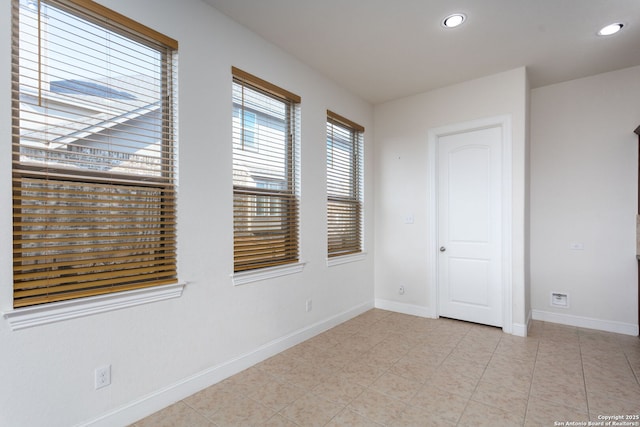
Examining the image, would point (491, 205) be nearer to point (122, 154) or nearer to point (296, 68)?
point (296, 68)

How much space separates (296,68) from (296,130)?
59 cm

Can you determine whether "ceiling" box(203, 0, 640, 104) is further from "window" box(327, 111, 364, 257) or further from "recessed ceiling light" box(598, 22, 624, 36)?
"window" box(327, 111, 364, 257)

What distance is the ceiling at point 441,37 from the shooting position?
2330 millimetres

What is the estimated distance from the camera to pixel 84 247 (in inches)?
67.7

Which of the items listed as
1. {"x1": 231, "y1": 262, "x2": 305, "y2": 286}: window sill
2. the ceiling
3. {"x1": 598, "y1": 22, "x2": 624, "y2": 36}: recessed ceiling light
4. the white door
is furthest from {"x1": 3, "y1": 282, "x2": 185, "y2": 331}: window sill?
{"x1": 598, "y1": 22, "x2": 624, "y2": 36}: recessed ceiling light

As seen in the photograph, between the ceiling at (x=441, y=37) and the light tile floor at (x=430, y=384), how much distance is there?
269 centimetres

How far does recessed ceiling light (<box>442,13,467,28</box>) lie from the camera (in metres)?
2.42

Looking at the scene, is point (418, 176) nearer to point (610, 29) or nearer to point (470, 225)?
point (470, 225)

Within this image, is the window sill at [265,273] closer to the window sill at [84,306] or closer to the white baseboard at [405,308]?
the window sill at [84,306]

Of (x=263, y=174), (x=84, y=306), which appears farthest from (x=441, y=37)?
(x=84, y=306)

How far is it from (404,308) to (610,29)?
329cm

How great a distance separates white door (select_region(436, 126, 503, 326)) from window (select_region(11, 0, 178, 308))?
2991mm

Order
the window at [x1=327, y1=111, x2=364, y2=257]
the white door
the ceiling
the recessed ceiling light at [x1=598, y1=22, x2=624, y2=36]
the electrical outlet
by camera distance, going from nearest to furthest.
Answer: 1. the electrical outlet
2. the ceiling
3. the recessed ceiling light at [x1=598, y1=22, x2=624, y2=36]
4. the white door
5. the window at [x1=327, y1=111, x2=364, y2=257]

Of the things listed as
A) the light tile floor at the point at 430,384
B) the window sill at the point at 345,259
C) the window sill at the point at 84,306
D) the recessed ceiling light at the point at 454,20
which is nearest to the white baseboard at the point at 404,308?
the light tile floor at the point at 430,384
